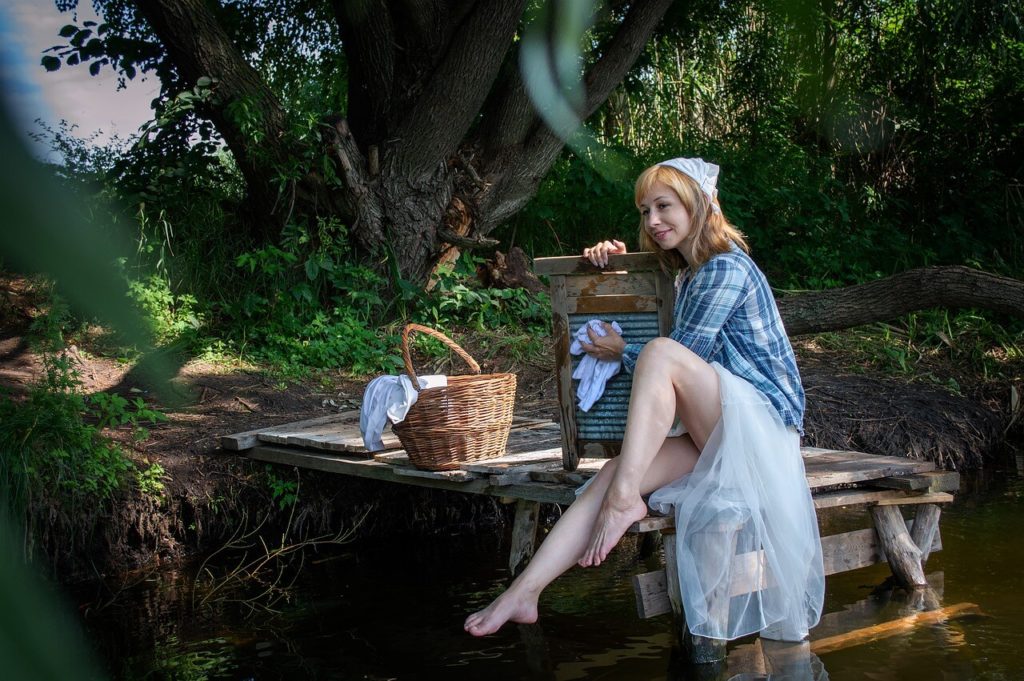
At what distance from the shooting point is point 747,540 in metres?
3.37

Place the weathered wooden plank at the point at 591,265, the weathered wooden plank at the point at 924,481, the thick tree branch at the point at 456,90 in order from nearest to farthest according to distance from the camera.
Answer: the weathered wooden plank at the point at 591,265 < the weathered wooden plank at the point at 924,481 < the thick tree branch at the point at 456,90

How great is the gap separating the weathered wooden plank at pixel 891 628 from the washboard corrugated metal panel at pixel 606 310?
1.02 metres

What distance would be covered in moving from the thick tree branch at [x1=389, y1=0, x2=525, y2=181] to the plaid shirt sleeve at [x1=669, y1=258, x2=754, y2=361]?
3.93m

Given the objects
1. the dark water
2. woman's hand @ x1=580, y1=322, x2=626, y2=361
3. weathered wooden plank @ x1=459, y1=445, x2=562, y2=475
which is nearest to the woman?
woman's hand @ x1=580, y1=322, x2=626, y2=361

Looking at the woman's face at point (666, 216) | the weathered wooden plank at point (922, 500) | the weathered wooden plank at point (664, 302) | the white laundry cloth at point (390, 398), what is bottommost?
the weathered wooden plank at point (922, 500)

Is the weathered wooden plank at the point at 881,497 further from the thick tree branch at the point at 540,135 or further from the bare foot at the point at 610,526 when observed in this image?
the thick tree branch at the point at 540,135

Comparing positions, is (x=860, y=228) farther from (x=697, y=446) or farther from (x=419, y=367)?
(x=697, y=446)

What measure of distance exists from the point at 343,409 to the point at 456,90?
2359 millimetres

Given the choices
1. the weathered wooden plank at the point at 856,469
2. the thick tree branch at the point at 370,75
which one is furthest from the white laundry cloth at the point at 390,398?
the thick tree branch at the point at 370,75

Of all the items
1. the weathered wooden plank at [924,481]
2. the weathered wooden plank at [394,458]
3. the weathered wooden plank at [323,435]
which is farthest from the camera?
the weathered wooden plank at [323,435]

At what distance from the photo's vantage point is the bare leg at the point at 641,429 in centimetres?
333

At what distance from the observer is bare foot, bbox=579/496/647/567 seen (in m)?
3.33

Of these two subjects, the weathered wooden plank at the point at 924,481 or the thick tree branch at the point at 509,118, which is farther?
the thick tree branch at the point at 509,118

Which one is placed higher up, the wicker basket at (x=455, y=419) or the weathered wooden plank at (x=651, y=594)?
A: the wicker basket at (x=455, y=419)
